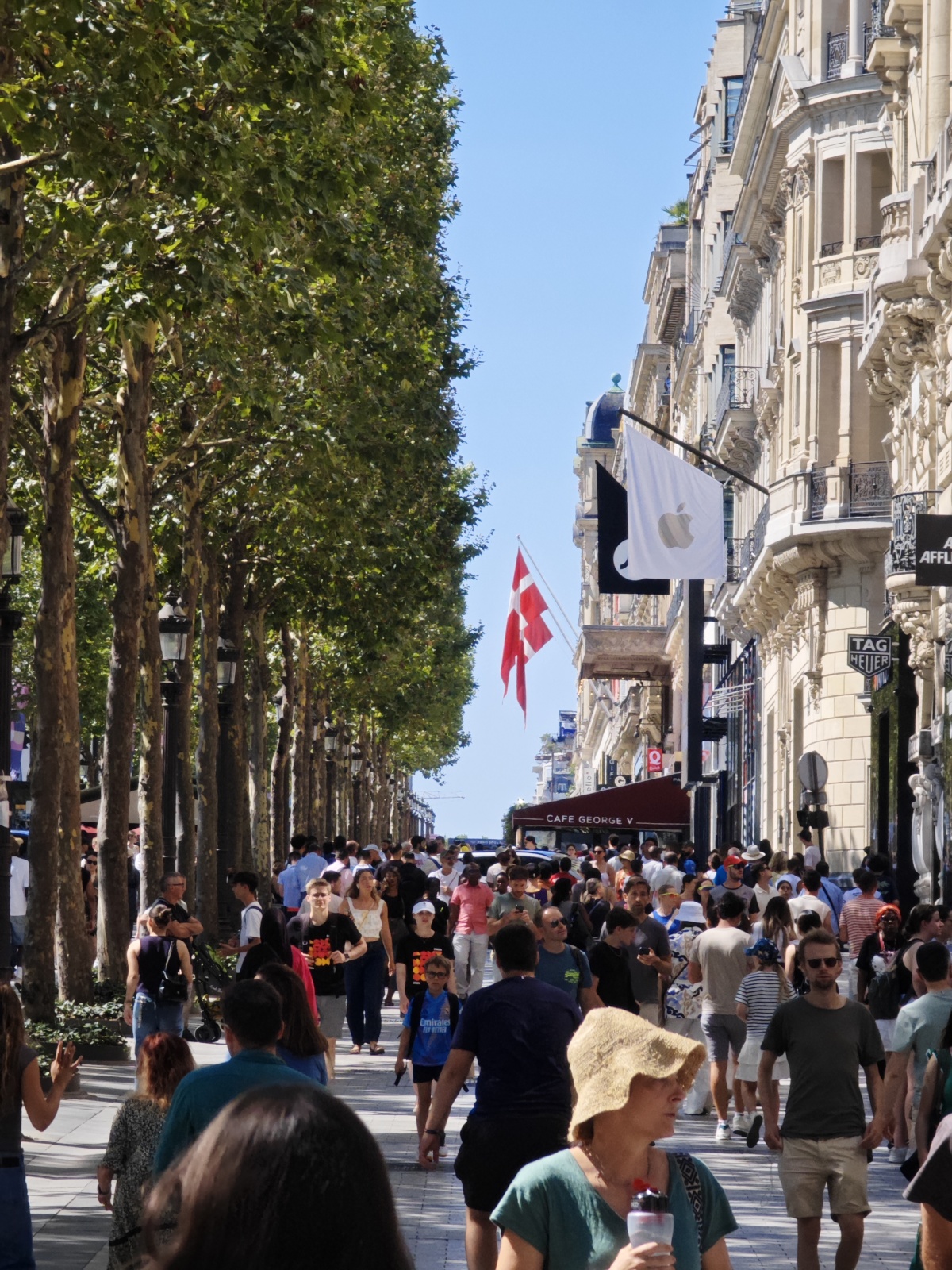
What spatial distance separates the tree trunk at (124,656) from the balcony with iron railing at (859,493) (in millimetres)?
18228

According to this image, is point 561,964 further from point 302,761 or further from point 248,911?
point 302,761

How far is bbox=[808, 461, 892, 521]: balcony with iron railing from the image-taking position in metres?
38.7

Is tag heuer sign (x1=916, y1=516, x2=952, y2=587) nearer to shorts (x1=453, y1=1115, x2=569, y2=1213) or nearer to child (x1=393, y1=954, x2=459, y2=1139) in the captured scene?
child (x1=393, y1=954, x2=459, y2=1139)

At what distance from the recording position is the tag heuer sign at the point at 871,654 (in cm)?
3359

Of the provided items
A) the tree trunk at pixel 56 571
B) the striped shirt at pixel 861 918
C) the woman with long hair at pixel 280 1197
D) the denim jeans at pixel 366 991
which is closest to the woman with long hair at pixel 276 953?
the denim jeans at pixel 366 991

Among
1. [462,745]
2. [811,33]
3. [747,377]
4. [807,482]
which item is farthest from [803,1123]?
[462,745]

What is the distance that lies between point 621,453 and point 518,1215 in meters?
98.8

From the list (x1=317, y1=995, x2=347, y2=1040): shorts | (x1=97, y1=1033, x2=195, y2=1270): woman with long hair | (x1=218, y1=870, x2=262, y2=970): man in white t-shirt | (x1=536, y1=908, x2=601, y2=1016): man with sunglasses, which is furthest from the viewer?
(x1=218, y1=870, x2=262, y2=970): man in white t-shirt

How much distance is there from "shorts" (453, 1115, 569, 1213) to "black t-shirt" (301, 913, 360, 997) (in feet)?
30.5

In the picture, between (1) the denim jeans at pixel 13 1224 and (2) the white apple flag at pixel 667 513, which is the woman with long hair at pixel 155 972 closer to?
(1) the denim jeans at pixel 13 1224

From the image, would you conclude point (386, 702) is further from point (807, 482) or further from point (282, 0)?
point (282, 0)

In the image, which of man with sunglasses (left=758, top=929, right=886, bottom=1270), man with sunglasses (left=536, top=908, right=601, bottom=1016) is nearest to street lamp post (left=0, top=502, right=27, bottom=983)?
man with sunglasses (left=536, top=908, right=601, bottom=1016)

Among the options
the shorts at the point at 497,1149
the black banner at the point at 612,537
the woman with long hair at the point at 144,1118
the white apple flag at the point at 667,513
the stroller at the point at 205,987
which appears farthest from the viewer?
the black banner at the point at 612,537

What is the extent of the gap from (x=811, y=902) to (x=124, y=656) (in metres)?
8.02
